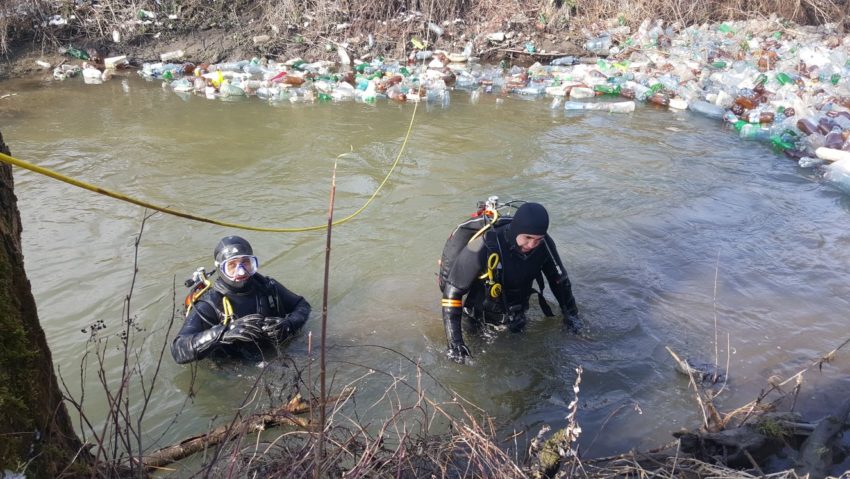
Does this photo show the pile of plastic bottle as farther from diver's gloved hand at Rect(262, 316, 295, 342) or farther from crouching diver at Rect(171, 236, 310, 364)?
diver's gloved hand at Rect(262, 316, 295, 342)

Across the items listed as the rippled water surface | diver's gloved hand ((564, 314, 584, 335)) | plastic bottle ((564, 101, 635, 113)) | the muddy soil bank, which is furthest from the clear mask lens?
the muddy soil bank

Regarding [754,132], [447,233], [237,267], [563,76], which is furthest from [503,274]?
[563,76]

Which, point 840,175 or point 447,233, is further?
point 840,175

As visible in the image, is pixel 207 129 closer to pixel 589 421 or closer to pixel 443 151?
pixel 443 151

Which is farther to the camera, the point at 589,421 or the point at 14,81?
the point at 14,81

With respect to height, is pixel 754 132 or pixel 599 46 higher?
pixel 599 46

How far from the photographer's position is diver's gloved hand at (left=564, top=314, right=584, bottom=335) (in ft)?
14.6

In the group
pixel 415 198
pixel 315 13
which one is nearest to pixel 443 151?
pixel 415 198

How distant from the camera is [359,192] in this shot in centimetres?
716

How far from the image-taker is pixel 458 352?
411cm

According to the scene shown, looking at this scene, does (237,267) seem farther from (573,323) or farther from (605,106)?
(605,106)

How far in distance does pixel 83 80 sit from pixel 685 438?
12386 millimetres

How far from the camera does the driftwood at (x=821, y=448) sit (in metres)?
2.79

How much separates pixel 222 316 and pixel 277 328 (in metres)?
0.40
